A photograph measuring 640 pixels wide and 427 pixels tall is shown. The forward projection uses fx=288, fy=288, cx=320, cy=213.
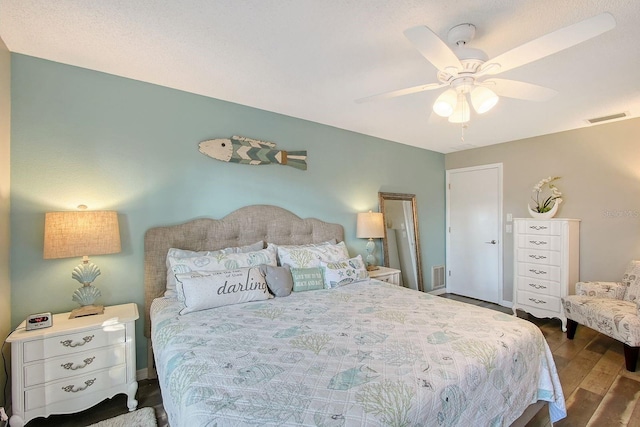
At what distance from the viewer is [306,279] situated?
2410 millimetres

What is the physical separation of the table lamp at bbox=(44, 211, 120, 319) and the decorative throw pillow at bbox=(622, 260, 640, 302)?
4469mm

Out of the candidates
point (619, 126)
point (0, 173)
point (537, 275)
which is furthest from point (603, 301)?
point (0, 173)

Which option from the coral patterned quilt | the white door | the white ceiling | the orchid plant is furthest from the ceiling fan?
the white door

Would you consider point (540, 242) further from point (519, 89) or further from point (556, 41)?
point (556, 41)

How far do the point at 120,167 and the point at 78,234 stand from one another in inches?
24.7

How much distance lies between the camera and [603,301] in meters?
2.76

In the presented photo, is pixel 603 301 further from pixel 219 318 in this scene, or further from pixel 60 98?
pixel 60 98

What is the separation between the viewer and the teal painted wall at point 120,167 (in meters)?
1.92

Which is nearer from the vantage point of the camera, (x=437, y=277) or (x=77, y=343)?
(x=77, y=343)

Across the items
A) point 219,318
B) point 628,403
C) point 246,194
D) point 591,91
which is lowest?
point 628,403

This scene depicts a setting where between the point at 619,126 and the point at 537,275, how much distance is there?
186cm

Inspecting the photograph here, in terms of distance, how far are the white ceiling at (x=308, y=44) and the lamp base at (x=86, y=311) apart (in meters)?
1.70

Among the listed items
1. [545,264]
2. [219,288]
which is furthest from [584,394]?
[219,288]

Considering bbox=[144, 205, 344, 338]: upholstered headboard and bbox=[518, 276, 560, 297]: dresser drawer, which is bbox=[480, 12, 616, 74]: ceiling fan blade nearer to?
bbox=[144, 205, 344, 338]: upholstered headboard
